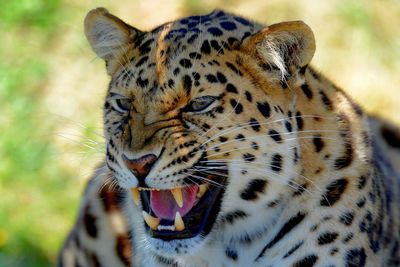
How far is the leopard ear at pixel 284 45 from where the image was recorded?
16.8 feet

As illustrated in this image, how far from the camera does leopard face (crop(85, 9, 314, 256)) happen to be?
5066mm

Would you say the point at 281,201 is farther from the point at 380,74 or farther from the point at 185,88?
the point at 380,74

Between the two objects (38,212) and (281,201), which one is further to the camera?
(38,212)

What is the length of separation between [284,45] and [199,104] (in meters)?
0.54

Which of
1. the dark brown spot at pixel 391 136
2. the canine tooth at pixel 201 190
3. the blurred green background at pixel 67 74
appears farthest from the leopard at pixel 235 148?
the blurred green background at pixel 67 74

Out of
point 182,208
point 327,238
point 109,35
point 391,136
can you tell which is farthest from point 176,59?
point 391,136

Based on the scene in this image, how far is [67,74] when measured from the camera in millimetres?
9961

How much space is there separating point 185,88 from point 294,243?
3.52 ft

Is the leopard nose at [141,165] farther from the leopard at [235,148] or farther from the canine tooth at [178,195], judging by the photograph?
the canine tooth at [178,195]

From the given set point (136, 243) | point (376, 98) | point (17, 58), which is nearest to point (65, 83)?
point (17, 58)

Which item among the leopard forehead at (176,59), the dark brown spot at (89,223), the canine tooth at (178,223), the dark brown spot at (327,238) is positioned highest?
the leopard forehead at (176,59)

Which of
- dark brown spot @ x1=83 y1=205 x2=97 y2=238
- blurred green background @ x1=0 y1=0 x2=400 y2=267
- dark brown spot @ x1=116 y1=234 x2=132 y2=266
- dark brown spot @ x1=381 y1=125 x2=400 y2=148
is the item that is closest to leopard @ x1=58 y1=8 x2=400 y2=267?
dark brown spot @ x1=116 y1=234 x2=132 y2=266

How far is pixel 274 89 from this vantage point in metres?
5.25

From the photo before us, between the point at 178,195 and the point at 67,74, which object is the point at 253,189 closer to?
the point at 178,195
